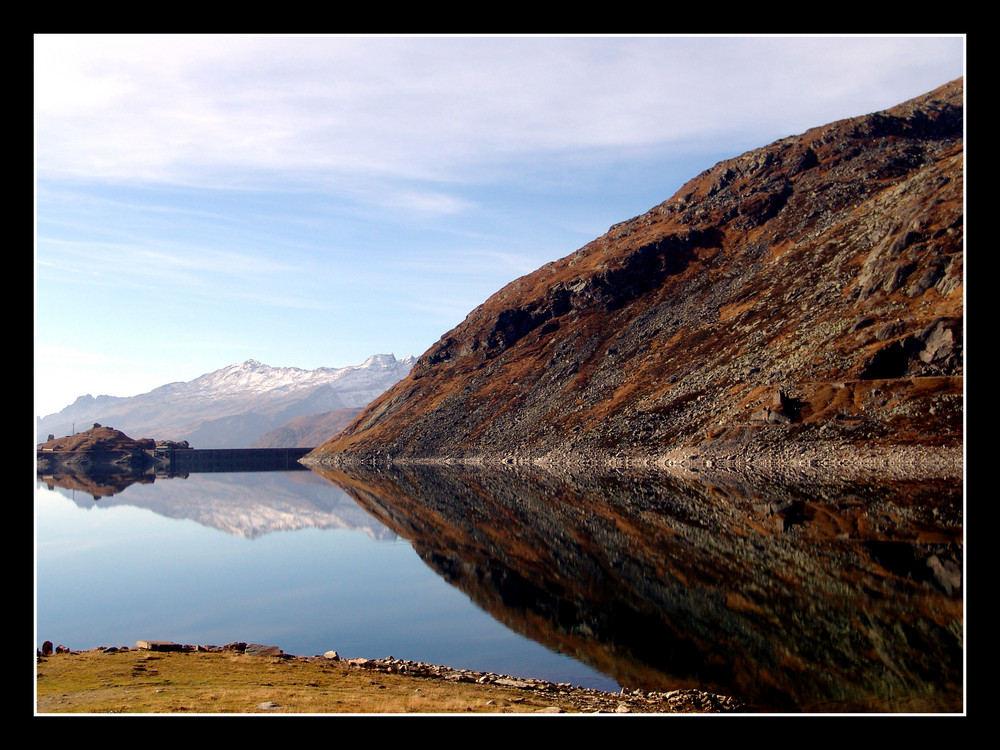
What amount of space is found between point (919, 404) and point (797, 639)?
254 feet

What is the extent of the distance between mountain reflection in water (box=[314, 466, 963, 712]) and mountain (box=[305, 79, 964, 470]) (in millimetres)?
29121

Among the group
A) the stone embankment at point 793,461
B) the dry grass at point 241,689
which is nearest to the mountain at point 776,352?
the stone embankment at point 793,461

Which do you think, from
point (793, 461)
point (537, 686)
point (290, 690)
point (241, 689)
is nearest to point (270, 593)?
point (241, 689)

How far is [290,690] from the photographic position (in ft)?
77.0

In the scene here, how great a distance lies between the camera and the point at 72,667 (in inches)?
1069

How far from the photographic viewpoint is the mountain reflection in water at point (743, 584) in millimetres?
26156

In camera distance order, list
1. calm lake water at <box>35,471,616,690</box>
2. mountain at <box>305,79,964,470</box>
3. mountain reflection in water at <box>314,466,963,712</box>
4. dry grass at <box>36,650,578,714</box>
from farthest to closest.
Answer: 1. mountain at <box>305,79,964,470</box>
2. calm lake water at <box>35,471,616,690</box>
3. mountain reflection in water at <box>314,466,963,712</box>
4. dry grass at <box>36,650,578,714</box>

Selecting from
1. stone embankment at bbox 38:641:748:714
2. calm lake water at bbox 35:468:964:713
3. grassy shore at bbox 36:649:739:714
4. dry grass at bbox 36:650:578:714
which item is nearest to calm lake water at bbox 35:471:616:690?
calm lake water at bbox 35:468:964:713

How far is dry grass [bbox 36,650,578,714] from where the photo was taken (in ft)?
67.7

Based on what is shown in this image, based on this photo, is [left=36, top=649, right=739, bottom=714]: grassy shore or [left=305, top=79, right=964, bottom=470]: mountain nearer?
[left=36, top=649, right=739, bottom=714]: grassy shore

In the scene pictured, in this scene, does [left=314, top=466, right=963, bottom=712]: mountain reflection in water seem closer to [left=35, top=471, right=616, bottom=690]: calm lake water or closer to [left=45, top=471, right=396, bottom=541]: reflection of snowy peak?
[left=35, top=471, right=616, bottom=690]: calm lake water

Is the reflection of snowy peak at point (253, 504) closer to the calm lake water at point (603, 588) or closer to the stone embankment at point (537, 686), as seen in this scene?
the calm lake water at point (603, 588)
